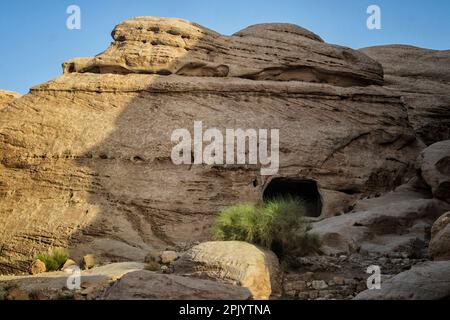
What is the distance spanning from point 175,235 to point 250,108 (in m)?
5.57

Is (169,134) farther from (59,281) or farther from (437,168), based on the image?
(437,168)

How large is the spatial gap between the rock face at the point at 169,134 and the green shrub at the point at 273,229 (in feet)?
11.0

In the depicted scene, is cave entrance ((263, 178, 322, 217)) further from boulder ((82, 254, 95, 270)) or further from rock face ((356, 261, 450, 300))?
rock face ((356, 261, 450, 300))

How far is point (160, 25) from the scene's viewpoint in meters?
20.5

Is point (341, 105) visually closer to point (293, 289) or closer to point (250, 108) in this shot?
point (250, 108)

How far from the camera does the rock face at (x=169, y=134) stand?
1609 centimetres

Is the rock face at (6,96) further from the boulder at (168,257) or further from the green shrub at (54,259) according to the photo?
the boulder at (168,257)

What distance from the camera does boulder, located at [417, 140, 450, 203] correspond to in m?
15.7

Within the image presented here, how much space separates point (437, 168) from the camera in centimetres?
1638

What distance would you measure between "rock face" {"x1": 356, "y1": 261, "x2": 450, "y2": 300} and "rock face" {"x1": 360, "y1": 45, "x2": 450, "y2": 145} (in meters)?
14.1

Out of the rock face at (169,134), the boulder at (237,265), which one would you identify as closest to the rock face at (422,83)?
the rock face at (169,134)

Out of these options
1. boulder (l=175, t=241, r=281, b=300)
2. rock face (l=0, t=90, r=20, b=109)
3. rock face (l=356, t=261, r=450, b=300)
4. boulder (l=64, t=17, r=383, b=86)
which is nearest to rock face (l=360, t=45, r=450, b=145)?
boulder (l=64, t=17, r=383, b=86)
